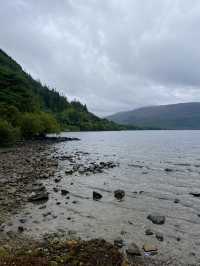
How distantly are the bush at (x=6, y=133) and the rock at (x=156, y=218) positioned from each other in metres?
59.6

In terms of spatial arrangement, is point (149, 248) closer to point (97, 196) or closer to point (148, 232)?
point (148, 232)

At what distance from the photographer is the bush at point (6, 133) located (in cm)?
7187

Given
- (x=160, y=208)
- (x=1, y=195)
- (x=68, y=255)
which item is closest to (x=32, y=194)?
(x=1, y=195)

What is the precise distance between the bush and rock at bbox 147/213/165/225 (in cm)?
5955

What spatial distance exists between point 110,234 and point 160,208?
733 centimetres

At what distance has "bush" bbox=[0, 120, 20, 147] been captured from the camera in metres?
71.9

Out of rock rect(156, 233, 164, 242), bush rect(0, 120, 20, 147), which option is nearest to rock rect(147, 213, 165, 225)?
rock rect(156, 233, 164, 242)

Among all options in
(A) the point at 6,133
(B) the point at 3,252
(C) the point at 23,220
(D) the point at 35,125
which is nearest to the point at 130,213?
(C) the point at 23,220

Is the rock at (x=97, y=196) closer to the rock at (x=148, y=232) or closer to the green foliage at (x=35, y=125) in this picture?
the rock at (x=148, y=232)

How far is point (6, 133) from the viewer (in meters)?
75.2

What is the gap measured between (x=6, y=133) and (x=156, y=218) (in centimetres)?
6406

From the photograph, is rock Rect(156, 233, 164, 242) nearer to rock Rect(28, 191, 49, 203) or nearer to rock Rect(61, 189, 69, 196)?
rock Rect(28, 191, 49, 203)

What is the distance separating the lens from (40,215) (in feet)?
63.8

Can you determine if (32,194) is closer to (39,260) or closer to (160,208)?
(160,208)
